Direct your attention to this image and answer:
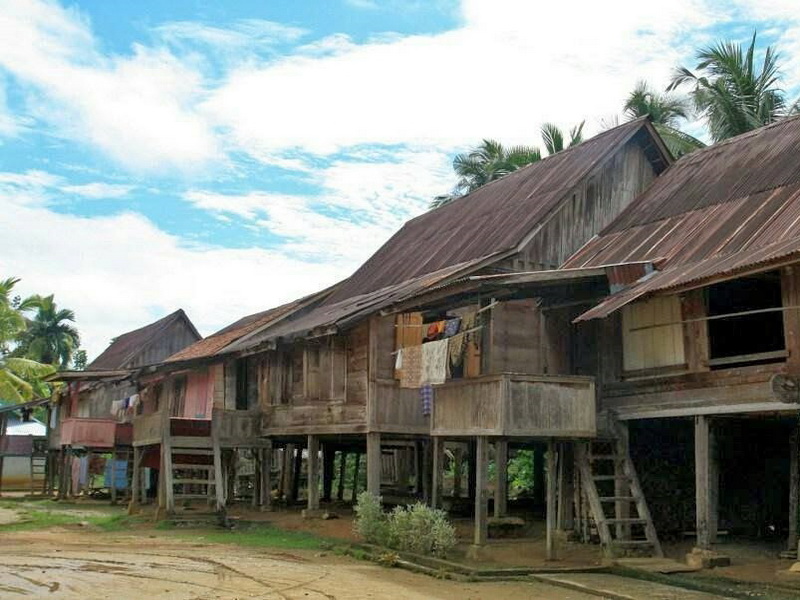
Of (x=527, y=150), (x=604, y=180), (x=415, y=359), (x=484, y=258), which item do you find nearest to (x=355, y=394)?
(x=415, y=359)

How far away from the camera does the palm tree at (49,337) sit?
5719 centimetres

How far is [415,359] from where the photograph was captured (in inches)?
703

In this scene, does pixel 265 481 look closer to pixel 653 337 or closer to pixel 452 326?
pixel 452 326

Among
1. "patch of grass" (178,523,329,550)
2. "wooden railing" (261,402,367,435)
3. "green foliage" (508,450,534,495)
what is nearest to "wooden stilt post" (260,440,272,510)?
"wooden railing" (261,402,367,435)

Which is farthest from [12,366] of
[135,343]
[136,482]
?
[136,482]

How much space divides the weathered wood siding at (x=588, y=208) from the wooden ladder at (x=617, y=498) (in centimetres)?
481

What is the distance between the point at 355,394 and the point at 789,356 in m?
9.49

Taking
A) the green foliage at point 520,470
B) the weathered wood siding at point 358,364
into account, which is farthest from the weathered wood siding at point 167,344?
the weathered wood siding at point 358,364

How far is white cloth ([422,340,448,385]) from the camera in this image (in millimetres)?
16906

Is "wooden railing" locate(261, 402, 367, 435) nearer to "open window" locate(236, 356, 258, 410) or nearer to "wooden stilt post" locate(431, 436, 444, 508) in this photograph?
"wooden stilt post" locate(431, 436, 444, 508)

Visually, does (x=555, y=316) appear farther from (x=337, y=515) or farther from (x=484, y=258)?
(x=337, y=515)

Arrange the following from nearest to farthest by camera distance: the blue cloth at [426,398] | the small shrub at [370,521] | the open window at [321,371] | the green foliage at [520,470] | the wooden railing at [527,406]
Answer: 1. the wooden railing at [527,406]
2. the small shrub at [370,521]
3. the blue cloth at [426,398]
4. the open window at [321,371]
5. the green foliage at [520,470]

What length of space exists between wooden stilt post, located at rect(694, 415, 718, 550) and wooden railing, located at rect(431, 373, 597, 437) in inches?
69.5

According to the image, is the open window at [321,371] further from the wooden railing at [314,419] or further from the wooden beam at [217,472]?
the wooden beam at [217,472]
